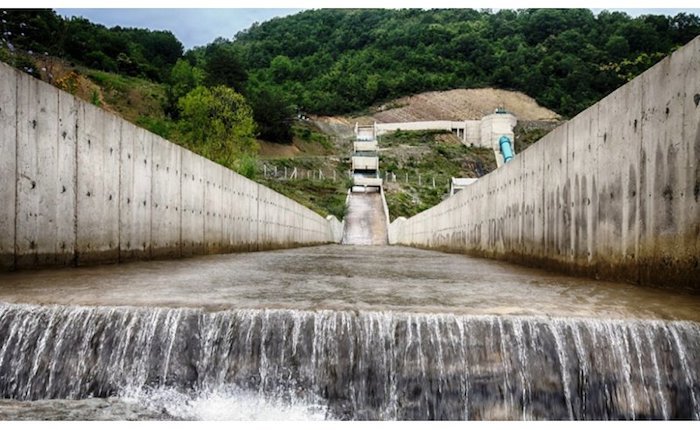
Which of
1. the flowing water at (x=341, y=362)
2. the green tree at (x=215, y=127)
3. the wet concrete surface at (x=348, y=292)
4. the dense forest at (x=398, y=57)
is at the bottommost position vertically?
the flowing water at (x=341, y=362)

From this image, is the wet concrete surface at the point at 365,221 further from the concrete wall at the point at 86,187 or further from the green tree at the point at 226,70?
the green tree at the point at 226,70

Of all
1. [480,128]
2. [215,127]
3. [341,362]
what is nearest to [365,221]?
[215,127]

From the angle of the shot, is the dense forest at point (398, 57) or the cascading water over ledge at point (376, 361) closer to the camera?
the cascading water over ledge at point (376, 361)

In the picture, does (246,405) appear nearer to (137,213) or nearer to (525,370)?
(525,370)

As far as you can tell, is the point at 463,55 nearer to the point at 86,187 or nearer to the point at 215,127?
the point at 215,127

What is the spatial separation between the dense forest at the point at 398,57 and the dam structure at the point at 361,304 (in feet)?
263

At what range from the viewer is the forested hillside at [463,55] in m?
140

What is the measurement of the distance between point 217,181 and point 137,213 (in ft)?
18.2

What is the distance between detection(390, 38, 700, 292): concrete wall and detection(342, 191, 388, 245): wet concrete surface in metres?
33.1

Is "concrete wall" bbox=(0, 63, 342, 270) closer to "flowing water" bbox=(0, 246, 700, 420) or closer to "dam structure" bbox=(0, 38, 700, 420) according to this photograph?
"dam structure" bbox=(0, 38, 700, 420)

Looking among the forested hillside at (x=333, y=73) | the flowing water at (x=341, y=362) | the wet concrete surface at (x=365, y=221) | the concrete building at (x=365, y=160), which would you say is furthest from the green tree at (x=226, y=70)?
the flowing water at (x=341, y=362)

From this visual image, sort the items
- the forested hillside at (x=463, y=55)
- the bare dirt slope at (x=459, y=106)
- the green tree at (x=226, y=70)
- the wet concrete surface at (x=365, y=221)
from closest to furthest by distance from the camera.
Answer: the wet concrete surface at (x=365, y=221)
the green tree at (x=226, y=70)
the forested hillside at (x=463, y=55)
the bare dirt slope at (x=459, y=106)

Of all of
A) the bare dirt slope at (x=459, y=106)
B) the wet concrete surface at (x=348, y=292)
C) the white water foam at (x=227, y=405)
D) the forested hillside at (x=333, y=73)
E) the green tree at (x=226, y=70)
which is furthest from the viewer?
the bare dirt slope at (x=459, y=106)

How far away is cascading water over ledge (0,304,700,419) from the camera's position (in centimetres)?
502
